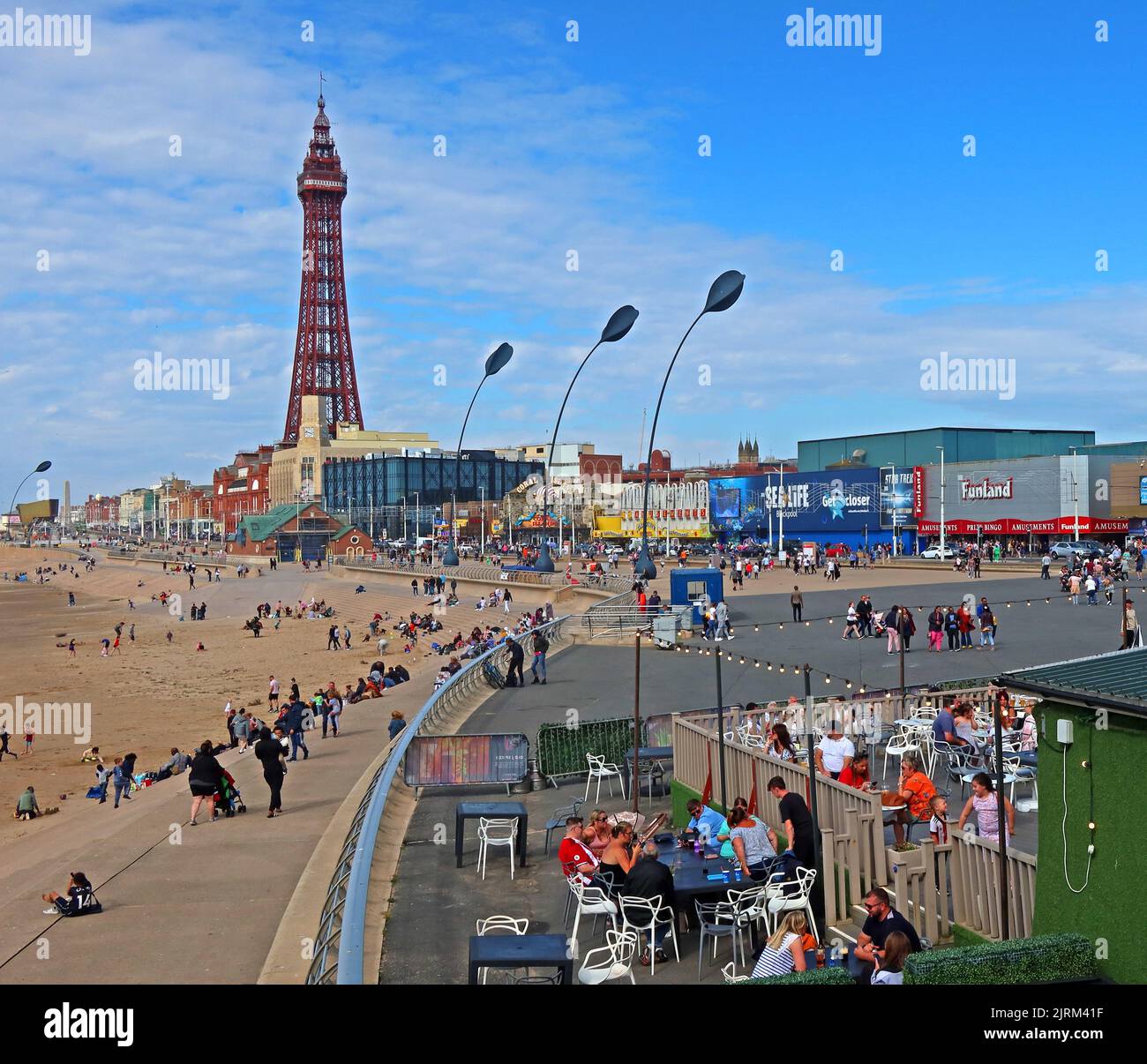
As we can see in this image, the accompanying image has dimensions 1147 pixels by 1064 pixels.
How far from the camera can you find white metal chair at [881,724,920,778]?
11.4 m

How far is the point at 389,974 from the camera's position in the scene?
7.34 meters

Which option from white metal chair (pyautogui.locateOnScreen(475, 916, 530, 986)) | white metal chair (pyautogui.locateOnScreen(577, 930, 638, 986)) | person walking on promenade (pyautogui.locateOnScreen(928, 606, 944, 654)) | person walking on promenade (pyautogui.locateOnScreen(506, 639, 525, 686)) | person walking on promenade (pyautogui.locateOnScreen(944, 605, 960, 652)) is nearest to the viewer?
white metal chair (pyautogui.locateOnScreen(577, 930, 638, 986))

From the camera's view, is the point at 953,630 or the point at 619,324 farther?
the point at 619,324

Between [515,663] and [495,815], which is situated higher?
[495,815]

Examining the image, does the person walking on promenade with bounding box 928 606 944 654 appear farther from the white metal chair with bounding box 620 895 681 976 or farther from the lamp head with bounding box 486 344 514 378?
the lamp head with bounding box 486 344 514 378

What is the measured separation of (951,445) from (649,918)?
77.1m

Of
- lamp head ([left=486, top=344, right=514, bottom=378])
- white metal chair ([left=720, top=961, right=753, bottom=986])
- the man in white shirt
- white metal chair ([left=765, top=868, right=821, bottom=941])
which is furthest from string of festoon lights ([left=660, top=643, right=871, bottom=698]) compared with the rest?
lamp head ([left=486, top=344, right=514, bottom=378])

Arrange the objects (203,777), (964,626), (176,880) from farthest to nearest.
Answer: (964,626) → (203,777) → (176,880)

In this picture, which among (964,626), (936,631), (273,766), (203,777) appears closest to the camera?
(203,777)

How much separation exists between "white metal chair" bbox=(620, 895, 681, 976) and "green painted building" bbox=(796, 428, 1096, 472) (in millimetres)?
73242

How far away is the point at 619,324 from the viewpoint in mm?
36438

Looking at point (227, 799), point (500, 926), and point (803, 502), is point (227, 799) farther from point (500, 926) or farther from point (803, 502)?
point (803, 502)

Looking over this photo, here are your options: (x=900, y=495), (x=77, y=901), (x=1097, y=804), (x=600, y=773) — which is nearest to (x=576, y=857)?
(x=1097, y=804)
